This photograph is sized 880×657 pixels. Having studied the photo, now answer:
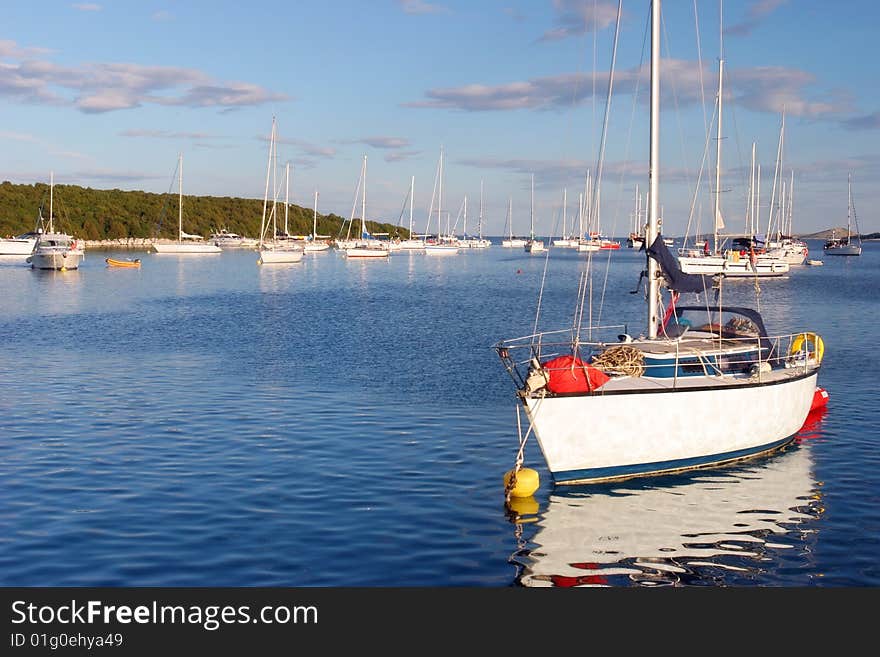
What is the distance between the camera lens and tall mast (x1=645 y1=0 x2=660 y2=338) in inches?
914

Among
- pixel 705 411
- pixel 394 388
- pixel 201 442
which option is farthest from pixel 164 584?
pixel 394 388

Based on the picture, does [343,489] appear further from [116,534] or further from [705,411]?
[705,411]

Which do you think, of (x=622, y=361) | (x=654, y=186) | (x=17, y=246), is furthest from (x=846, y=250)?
(x=622, y=361)

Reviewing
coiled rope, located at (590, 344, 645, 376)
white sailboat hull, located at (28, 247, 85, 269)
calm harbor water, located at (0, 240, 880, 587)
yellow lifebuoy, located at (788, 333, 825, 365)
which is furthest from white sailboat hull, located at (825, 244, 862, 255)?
coiled rope, located at (590, 344, 645, 376)

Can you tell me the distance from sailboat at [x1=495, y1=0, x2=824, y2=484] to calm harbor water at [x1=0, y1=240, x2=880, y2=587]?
2.20 ft

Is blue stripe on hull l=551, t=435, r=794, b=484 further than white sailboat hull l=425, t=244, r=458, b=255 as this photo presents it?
No

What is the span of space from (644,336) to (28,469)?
15.4 metres

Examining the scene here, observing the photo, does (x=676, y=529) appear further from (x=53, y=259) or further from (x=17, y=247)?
(x=17, y=247)

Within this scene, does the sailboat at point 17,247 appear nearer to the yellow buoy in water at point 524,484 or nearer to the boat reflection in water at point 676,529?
the yellow buoy in water at point 524,484

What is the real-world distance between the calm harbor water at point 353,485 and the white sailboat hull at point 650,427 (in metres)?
0.55

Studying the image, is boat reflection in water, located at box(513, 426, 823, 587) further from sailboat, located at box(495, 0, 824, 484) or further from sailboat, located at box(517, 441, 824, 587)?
sailboat, located at box(495, 0, 824, 484)

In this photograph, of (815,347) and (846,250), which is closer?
(815,347)

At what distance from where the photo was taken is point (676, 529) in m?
16.6

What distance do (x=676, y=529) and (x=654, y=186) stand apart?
10178 millimetres
